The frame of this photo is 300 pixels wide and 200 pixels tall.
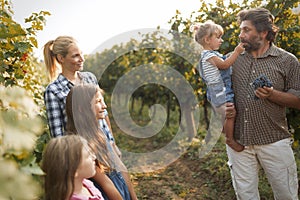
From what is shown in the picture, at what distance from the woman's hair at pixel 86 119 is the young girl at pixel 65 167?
1.19 ft

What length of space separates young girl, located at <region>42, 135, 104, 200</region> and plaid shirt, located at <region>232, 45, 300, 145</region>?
149cm

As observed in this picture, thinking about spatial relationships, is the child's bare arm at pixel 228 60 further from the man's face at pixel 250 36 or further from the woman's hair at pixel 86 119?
the woman's hair at pixel 86 119

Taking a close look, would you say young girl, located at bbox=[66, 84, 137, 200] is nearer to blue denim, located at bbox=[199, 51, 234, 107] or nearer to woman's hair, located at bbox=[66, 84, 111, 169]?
woman's hair, located at bbox=[66, 84, 111, 169]

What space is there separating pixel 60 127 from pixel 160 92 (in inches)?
333

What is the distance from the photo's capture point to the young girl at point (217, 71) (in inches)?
122

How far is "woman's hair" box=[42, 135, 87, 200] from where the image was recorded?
6.15 feet

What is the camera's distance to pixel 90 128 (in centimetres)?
236

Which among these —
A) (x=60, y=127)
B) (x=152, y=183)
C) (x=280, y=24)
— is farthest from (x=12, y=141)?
(x=152, y=183)

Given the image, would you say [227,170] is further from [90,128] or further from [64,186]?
[64,186]

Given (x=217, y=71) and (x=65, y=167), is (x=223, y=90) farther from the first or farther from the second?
(x=65, y=167)

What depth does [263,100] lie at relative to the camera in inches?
116

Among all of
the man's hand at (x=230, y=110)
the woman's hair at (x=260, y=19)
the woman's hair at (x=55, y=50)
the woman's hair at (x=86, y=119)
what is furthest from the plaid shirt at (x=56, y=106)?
the woman's hair at (x=260, y=19)

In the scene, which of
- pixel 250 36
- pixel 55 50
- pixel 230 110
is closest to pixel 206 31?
pixel 250 36

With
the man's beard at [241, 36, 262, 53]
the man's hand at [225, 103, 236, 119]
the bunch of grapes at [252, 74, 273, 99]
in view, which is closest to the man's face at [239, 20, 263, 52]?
the man's beard at [241, 36, 262, 53]
